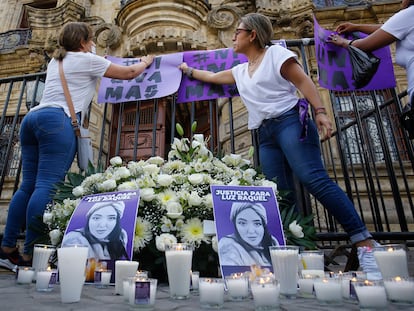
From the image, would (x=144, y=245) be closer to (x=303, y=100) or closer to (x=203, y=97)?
(x=303, y=100)

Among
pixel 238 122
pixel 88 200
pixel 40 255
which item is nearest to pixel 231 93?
pixel 88 200

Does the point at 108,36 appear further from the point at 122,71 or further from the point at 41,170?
the point at 41,170

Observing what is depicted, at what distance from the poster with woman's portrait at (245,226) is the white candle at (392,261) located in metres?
0.46

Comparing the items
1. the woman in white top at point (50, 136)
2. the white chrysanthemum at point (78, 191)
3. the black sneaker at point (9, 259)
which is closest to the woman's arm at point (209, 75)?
the woman in white top at point (50, 136)

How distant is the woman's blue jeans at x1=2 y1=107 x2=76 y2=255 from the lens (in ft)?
6.45

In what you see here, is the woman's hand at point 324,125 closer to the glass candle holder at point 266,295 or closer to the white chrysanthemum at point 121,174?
the glass candle holder at point 266,295

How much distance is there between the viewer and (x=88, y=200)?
5.78ft

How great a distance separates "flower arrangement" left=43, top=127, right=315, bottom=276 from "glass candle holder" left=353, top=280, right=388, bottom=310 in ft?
2.36

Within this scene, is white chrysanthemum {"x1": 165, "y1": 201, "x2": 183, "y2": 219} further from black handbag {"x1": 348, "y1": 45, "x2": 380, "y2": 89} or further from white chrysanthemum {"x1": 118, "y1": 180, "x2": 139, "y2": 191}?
black handbag {"x1": 348, "y1": 45, "x2": 380, "y2": 89}

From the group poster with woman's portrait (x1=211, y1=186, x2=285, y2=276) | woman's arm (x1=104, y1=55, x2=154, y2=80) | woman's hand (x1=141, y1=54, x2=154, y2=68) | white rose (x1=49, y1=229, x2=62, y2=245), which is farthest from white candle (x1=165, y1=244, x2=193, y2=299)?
woman's hand (x1=141, y1=54, x2=154, y2=68)

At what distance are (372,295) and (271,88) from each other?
57.5 inches

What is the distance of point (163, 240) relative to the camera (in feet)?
5.07

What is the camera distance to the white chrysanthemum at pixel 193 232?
1.58 m

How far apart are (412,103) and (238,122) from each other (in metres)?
5.31
